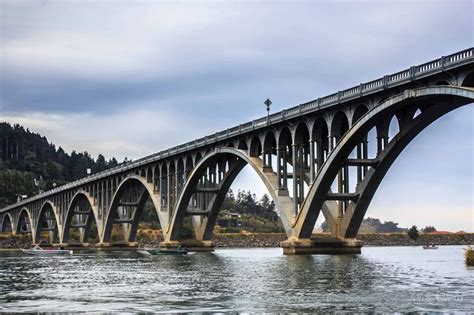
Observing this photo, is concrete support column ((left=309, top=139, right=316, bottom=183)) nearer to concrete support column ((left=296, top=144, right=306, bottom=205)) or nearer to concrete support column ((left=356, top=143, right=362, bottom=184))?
concrete support column ((left=296, top=144, right=306, bottom=205))

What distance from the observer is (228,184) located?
107500 millimetres

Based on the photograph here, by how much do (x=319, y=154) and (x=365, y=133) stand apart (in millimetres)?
8079

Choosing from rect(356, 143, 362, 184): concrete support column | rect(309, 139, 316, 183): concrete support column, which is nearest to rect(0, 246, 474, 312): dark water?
rect(356, 143, 362, 184): concrete support column

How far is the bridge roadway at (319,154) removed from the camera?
201ft

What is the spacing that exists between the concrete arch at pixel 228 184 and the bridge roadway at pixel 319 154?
124 mm

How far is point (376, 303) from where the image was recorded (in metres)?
36.5

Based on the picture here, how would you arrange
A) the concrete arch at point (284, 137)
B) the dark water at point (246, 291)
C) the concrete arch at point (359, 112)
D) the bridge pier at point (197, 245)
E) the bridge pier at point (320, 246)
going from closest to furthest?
the dark water at point (246, 291) < the concrete arch at point (359, 112) < the bridge pier at point (320, 246) < the concrete arch at point (284, 137) < the bridge pier at point (197, 245)

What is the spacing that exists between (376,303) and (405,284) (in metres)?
12.0

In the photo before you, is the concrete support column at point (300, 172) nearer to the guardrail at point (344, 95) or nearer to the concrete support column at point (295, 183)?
the concrete support column at point (295, 183)

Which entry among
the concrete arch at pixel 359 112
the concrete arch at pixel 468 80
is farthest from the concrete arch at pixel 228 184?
the concrete arch at pixel 468 80

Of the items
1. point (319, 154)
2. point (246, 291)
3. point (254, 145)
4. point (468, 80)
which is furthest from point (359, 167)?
point (246, 291)

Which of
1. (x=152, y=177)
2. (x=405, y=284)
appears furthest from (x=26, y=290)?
(x=152, y=177)

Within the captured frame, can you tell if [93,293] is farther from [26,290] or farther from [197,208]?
[197,208]

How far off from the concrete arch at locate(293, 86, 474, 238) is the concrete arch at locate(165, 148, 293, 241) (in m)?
3.34
